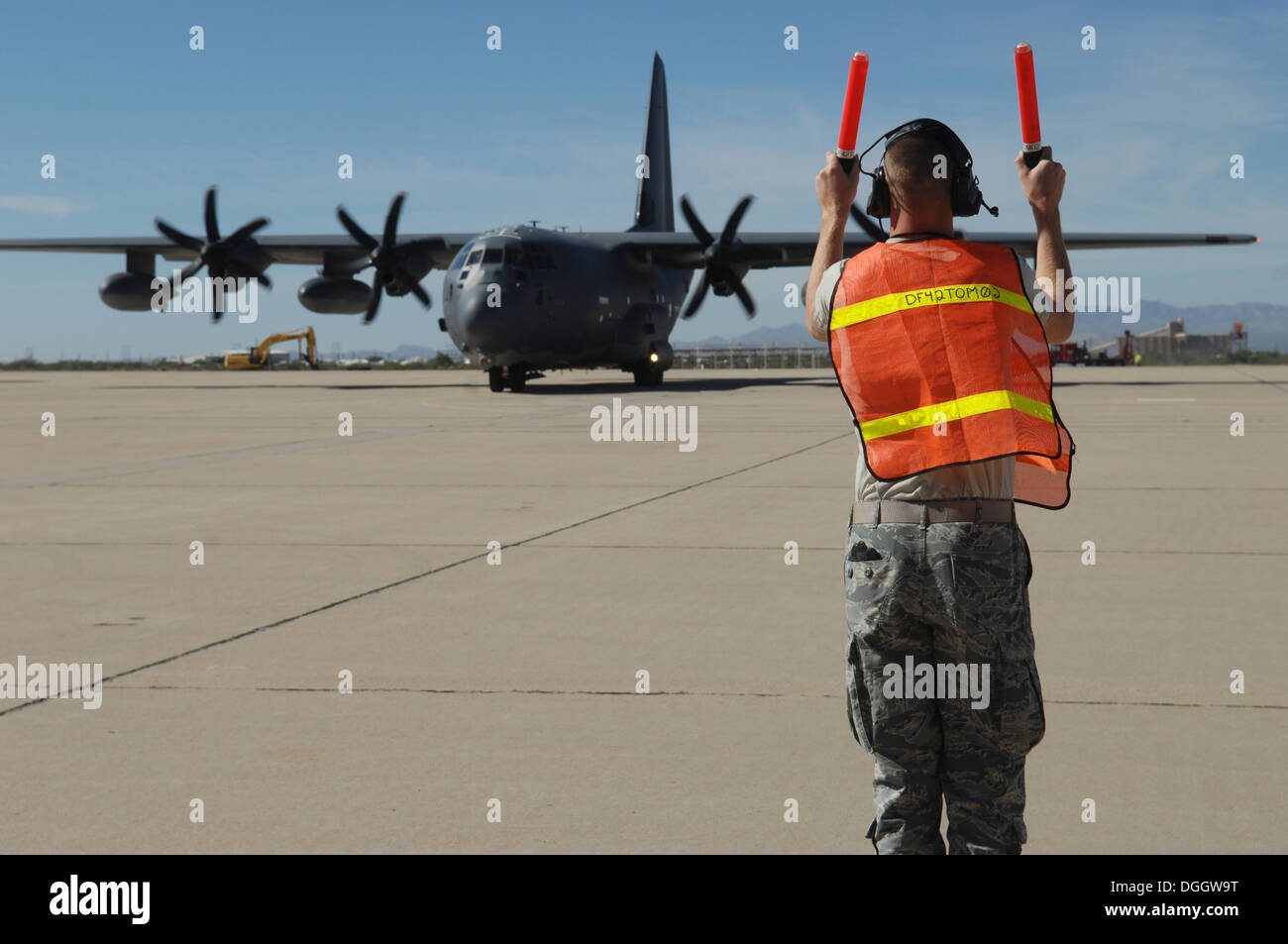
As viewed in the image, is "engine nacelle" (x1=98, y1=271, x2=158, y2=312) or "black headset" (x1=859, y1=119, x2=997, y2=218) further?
"engine nacelle" (x1=98, y1=271, x2=158, y2=312)

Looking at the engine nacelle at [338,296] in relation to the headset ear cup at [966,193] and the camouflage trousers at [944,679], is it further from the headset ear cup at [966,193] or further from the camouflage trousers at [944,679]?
the camouflage trousers at [944,679]

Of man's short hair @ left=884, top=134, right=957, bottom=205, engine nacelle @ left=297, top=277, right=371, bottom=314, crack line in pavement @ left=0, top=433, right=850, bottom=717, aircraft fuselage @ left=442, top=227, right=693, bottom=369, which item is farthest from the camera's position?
engine nacelle @ left=297, top=277, right=371, bottom=314

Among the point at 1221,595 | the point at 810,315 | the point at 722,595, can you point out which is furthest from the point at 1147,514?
the point at 810,315

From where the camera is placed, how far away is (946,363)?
314cm

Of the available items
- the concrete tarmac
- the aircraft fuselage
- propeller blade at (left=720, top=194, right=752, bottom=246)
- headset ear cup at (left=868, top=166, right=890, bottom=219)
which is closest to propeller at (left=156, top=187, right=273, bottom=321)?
the aircraft fuselage

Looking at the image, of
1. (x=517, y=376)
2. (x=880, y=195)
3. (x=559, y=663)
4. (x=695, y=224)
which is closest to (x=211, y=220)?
(x=517, y=376)

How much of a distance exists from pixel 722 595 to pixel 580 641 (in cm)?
143

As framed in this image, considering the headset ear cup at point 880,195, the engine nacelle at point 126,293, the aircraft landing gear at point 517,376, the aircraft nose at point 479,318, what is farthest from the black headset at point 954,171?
the engine nacelle at point 126,293

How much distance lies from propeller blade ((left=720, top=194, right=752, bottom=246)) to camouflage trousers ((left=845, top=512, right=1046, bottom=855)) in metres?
32.6

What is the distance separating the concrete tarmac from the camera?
4141mm

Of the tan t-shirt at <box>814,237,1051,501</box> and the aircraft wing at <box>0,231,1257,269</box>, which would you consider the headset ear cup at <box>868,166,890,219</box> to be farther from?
the aircraft wing at <box>0,231,1257,269</box>

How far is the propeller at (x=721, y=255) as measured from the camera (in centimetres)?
3509

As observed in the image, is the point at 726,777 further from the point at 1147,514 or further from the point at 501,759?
the point at 1147,514

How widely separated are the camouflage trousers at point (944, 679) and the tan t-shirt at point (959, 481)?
0.08 meters
